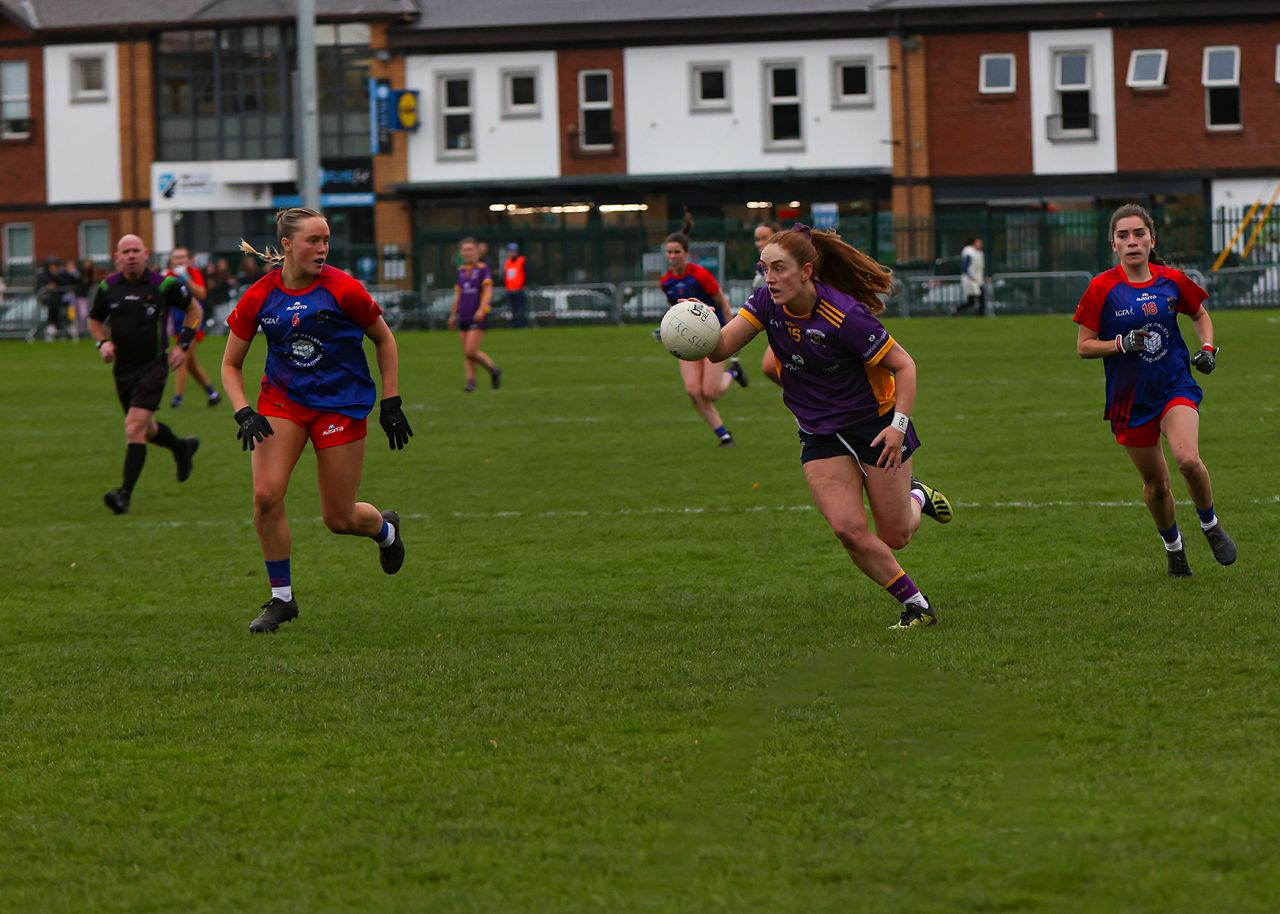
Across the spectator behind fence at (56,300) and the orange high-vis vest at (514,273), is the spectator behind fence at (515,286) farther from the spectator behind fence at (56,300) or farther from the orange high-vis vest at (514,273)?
the spectator behind fence at (56,300)

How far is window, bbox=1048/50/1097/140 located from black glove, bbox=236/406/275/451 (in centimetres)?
4195

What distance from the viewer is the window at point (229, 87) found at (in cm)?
5200

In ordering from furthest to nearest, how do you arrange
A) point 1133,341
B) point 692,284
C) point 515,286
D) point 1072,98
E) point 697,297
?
point 1072,98
point 515,286
point 692,284
point 697,297
point 1133,341

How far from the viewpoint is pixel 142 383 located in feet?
48.0

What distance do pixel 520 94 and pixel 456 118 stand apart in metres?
1.79

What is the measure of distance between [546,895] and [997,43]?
150ft

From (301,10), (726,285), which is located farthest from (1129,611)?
(726,285)

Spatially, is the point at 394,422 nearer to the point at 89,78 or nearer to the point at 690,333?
the point at 690,333

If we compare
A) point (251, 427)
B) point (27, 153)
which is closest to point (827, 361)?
point (251, 427)

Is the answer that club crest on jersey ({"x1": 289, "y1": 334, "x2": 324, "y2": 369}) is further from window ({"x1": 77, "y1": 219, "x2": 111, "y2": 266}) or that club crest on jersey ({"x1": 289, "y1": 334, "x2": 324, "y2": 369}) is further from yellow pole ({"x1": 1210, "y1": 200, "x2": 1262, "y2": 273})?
window ({"x1": 77, "y1": 219, "x2": 111, "y2": 266})

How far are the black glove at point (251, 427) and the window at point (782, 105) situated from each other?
136 feet

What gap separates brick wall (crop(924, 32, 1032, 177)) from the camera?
48.4 metres

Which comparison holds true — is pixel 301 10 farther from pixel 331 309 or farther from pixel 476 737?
pixel 476 737

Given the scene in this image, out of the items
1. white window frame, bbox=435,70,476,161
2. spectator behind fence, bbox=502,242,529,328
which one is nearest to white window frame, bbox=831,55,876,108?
white window frame, bbox=435,70,476,161
